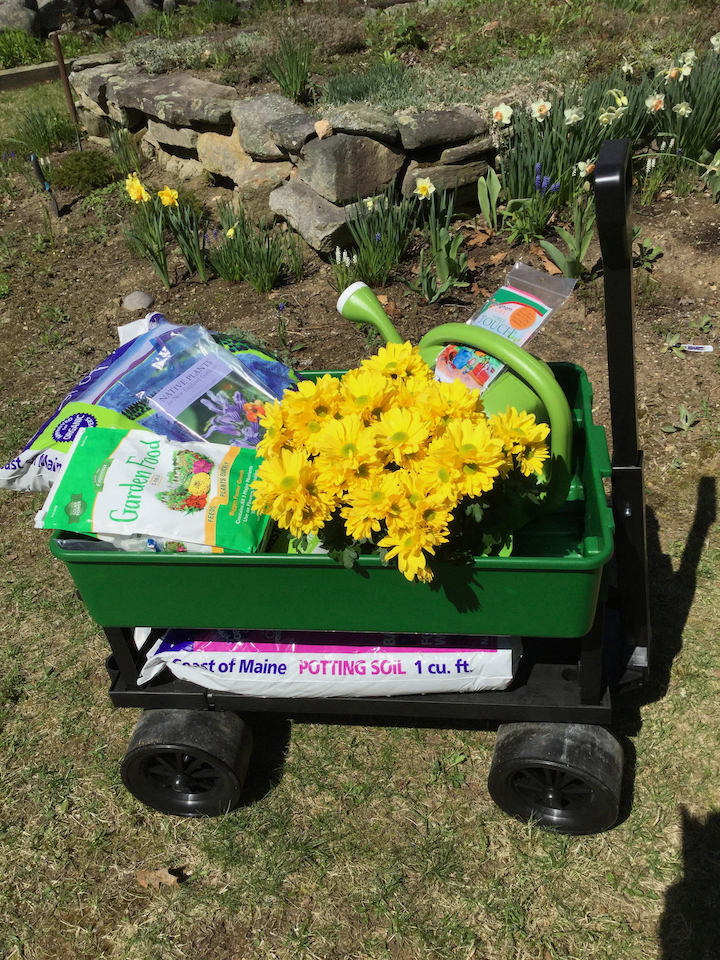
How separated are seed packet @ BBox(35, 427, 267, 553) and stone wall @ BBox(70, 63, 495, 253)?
2443mm

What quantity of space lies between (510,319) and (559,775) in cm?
110

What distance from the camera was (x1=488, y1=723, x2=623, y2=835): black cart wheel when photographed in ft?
5.71

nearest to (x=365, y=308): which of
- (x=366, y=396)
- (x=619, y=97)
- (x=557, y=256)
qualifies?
(x=366, y=396)

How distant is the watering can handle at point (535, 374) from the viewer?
1.55 meters

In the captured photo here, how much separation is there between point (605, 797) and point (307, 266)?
3120mm

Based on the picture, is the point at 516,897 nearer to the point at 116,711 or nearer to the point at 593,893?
the point at 593,893

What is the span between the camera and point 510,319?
171cm

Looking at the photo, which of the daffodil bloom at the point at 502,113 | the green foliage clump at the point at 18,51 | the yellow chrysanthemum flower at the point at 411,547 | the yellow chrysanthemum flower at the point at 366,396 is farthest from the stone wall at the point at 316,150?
the green foliage clump at the point at 18,51

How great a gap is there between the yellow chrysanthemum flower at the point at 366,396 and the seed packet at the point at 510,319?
0.27 meters

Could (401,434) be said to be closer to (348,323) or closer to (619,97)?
(348,323)

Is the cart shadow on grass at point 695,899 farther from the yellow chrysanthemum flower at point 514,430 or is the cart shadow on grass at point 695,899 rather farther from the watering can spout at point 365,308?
the watering can spout at point 365,308

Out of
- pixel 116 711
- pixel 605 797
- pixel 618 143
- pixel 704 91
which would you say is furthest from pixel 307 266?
pixel 605 797

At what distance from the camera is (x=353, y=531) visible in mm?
1398

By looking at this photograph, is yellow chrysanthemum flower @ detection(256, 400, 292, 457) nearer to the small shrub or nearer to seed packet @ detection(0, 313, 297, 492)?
seed packet @ detection(0, 313, 297, 492)
